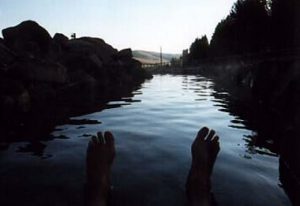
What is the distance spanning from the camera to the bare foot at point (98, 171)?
3.77m

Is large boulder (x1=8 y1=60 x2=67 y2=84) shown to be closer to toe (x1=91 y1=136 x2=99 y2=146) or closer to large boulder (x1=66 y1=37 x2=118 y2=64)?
large boulder (x1=66 y1=37 x2=118 y2=64)

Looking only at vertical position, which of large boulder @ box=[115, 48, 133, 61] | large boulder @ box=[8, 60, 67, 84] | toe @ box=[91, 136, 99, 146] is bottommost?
toe @ box=[91, 136, 99, 146]

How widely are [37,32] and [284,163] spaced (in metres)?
23.3

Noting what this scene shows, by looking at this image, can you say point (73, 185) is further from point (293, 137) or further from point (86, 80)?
point (86, 80)

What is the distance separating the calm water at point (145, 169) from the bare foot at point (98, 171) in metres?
0.57

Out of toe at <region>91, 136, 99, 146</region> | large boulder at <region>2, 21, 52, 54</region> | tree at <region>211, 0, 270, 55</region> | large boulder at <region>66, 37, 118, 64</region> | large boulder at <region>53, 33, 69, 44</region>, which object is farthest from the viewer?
large boulder at <region>66, 37, 118, 64</region>

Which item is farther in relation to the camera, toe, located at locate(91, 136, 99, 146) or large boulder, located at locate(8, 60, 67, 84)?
large boulder, located at locate(8, 60, 67, 84)

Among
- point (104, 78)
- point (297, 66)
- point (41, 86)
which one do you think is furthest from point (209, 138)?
point (104, 78)

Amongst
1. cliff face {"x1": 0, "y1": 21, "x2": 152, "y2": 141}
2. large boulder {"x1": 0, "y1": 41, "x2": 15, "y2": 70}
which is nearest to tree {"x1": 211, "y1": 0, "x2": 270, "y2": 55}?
Result: cliff face {"x1": 0, "y1": 21, "x2": 152, "y2": 141}

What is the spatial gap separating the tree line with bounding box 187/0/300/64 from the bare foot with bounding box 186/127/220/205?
16281 millimetres

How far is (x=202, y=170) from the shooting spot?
393cm

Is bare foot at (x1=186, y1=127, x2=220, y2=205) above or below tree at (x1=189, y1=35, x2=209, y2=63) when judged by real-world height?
below

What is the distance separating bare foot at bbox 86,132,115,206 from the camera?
3.77 metres

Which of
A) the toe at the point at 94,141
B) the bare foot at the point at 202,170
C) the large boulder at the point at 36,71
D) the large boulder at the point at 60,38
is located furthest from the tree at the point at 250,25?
the toe at the point at 94,141
